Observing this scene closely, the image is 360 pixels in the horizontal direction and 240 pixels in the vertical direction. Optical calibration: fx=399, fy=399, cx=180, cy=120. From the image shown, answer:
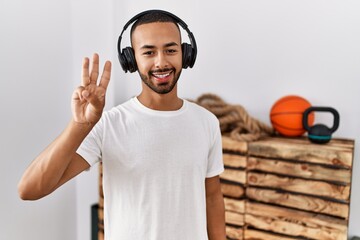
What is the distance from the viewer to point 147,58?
106cm

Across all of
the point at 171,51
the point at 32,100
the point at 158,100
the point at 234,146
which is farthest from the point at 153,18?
the point at 32,100

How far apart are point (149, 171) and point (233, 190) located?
989 mm

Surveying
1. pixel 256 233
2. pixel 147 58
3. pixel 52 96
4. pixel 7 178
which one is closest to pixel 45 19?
pixel 52 96

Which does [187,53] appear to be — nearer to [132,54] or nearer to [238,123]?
[132,54]

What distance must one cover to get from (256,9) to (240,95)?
47cm

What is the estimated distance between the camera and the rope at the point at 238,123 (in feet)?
6.33

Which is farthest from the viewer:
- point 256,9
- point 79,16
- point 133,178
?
point 79,16

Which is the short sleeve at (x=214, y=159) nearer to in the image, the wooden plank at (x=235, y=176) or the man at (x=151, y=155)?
the man at (x=151, y=155)

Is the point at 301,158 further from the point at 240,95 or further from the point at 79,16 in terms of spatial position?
the point at 79,16

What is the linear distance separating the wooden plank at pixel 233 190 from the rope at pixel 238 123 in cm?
24

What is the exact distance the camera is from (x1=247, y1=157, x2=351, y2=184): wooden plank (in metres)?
1.69

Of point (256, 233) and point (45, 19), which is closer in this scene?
point (256, 233)

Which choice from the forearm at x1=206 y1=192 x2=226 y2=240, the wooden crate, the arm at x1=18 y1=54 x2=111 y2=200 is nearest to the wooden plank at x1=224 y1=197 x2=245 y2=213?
the wooden crate

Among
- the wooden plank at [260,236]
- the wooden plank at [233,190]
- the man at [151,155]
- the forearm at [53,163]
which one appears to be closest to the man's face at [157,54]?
the man at [151,155]
